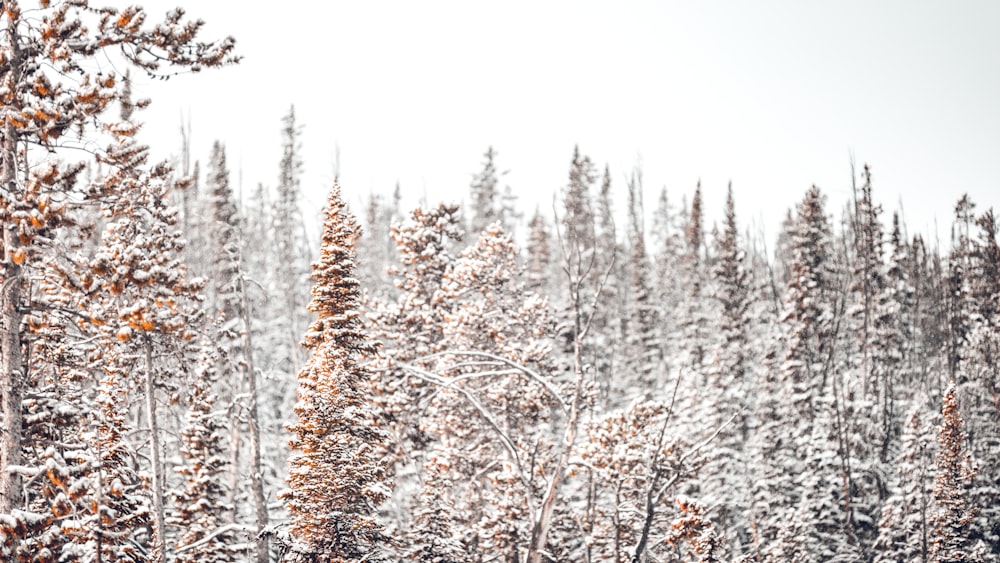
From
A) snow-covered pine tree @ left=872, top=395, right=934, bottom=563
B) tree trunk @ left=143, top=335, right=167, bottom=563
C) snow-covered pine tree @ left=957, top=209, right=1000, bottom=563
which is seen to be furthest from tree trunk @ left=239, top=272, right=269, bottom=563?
snow-covered pine tree @ left=957, top=209, right=1000, bottom=563

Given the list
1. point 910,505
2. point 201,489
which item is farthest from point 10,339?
point 910,505

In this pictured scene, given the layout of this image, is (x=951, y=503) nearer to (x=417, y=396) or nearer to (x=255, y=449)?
(x=417, y=396)

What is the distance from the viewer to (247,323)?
21.6m

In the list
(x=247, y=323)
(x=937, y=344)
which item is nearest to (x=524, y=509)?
(x=247, y=323)

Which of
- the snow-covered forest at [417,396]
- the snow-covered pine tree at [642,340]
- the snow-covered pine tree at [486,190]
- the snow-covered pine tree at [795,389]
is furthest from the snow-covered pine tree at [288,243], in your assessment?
the snow-covered pine tree at [795,389]

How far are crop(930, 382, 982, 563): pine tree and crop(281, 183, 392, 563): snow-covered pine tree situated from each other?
17.5 meters

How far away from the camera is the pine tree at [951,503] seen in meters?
23.0

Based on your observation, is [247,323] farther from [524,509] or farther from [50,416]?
[50,416]

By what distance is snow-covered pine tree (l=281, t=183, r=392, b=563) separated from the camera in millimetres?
16125

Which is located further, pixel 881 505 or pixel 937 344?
pixel 937 344

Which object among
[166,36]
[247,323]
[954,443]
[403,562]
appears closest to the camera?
[166,36]

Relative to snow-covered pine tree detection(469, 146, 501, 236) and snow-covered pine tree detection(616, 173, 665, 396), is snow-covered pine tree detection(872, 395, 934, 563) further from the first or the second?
snow-covered pine tree detection(469, 146, 501, 236)

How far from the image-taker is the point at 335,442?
16469 mm

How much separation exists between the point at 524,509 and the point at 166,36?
1617 centimetres
